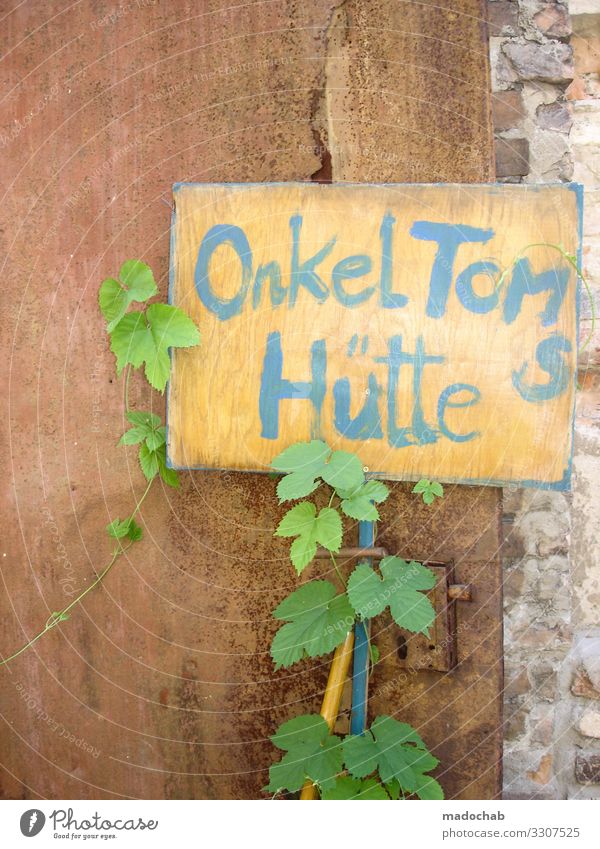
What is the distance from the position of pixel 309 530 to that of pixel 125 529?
457 mm

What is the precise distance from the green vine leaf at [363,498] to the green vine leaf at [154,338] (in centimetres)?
43

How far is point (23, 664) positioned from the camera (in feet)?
5.71

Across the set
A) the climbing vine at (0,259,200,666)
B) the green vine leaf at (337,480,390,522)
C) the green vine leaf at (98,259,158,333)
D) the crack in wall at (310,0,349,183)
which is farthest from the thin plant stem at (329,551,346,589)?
the crack in wall at (310,0,349,183)

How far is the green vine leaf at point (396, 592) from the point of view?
56.9 inches

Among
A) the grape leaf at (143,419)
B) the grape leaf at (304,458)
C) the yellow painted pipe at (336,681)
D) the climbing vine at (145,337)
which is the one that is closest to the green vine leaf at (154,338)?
the climbing vine at (145,337)

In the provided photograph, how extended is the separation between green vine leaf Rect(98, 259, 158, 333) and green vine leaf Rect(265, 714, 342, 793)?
0.89 m

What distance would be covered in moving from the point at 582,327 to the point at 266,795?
1291 millimetres

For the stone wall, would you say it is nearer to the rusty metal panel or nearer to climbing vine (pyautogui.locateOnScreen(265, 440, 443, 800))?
the rusty metal panel

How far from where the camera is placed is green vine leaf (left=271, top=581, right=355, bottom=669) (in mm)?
1480

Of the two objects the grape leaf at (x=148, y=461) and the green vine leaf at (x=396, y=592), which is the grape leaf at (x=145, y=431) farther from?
the green vine leaf at (x=396, y=592)

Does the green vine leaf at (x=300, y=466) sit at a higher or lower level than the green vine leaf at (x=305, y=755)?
higher
